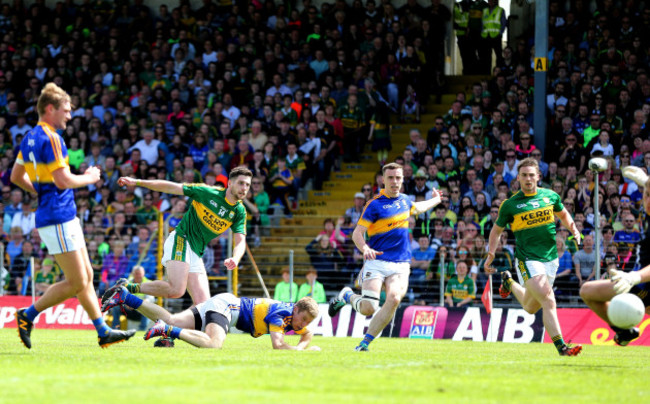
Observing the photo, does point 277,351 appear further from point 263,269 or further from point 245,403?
point 263,269

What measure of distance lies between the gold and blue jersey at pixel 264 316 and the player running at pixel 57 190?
7.13 ft

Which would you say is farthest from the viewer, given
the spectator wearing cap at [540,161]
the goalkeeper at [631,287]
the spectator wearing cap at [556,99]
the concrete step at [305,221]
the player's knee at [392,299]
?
the concrete step at [305,221]

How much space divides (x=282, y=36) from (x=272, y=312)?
57.1 feet

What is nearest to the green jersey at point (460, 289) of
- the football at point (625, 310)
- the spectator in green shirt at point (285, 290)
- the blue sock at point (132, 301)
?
the spectator in green shirt at point (285, 290)

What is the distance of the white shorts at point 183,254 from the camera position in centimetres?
1319

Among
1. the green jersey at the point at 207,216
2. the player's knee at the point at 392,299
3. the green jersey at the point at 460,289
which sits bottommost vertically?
the green jersey at the point at 460,289

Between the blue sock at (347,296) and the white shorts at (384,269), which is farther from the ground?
the white shorts at (384,269)

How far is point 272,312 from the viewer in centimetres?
1197

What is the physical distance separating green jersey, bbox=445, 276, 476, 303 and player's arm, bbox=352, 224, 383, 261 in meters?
6.88

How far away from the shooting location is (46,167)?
9.78 metres

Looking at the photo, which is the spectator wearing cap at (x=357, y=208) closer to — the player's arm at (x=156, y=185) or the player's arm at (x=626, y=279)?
the player's arm at (x=156, y=185)

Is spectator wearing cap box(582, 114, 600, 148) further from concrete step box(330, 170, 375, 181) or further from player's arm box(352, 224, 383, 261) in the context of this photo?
player's arm box(352, 224, 383, 261)

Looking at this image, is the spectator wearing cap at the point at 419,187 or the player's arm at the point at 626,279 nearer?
the player's arm at the point at 626,279

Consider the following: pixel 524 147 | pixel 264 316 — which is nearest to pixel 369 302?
pixel 264 316
